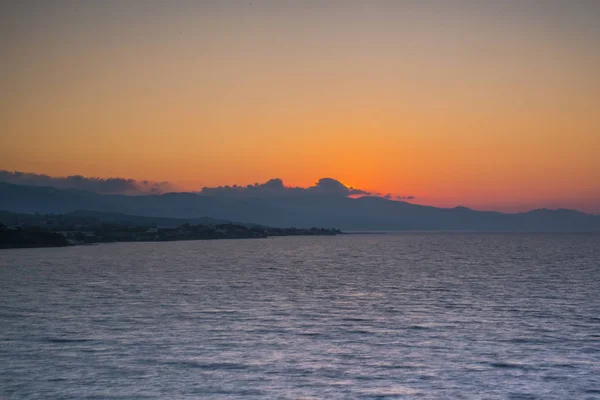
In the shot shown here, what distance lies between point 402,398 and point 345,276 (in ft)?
214

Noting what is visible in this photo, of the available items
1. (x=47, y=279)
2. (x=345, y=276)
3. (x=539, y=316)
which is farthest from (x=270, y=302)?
(x=47, y=279)

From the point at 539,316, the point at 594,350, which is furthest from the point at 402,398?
the point at 539,316

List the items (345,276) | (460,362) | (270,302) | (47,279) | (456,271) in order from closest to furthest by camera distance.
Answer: (460,362) → (270,302) → (47,279) → (345,276) → (456,271)

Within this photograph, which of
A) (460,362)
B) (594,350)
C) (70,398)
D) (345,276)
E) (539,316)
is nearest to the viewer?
(70,398)

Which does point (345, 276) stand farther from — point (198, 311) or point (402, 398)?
point (402, 398)

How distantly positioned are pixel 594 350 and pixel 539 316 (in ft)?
43.5

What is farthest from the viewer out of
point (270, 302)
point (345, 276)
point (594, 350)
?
point (345, 276)

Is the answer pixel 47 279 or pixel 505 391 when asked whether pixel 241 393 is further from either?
pixel 47 279

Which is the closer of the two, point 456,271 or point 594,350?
point 594,350

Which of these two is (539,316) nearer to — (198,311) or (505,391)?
(505,391)

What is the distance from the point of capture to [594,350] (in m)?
34.8

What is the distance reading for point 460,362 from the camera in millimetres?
31797

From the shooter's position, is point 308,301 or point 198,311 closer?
point 198,311

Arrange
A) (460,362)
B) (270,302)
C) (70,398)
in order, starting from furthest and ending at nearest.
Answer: (270,302) → (460,362) → (70,398)
